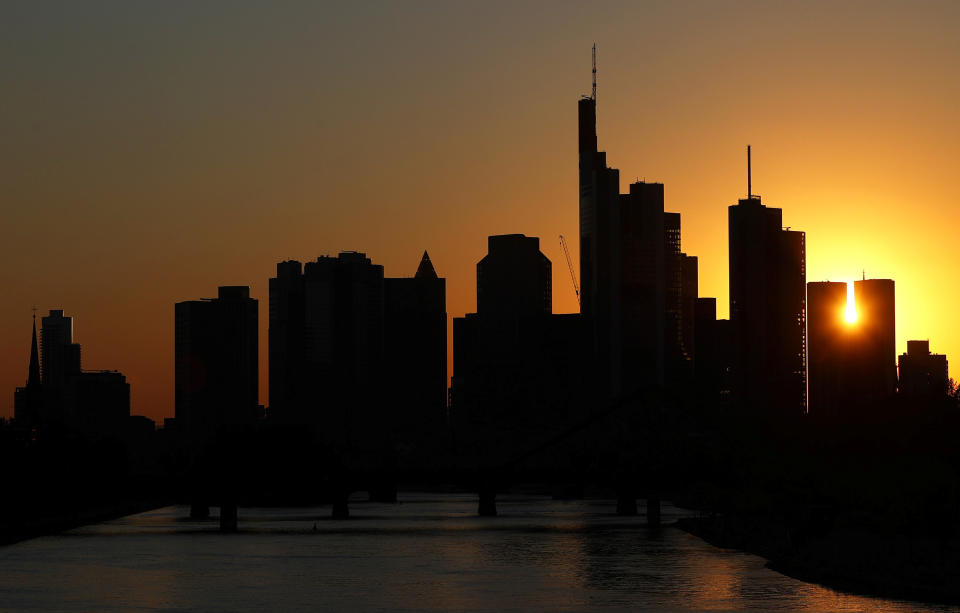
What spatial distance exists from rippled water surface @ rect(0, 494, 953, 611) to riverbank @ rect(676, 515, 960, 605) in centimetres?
199

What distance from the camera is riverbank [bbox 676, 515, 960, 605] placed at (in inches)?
3573

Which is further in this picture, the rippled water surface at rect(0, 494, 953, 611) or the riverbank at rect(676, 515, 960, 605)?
the rippled water surface at rect(0, 494, 953, 611)

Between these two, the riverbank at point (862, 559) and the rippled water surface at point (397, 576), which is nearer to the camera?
the riverbank at point (862, 559)

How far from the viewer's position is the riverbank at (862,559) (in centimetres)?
9075

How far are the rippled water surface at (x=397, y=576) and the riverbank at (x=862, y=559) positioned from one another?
1.99m

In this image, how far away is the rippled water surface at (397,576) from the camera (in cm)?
9431

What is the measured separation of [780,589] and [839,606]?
48.1 ft

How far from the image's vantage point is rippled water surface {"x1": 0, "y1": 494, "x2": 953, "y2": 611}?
9431 cm

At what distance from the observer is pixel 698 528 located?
19300 cm

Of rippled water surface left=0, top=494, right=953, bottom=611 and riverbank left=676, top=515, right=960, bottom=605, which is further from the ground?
riverbank left=676, top=515, right=960, bottom=605

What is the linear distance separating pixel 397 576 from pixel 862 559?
33263mm

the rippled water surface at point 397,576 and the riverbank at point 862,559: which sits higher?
the riverbank at point 862,559

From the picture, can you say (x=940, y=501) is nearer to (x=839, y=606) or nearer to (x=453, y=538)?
(x=839, y=606)

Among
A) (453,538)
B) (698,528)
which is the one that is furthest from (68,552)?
(698,528)
